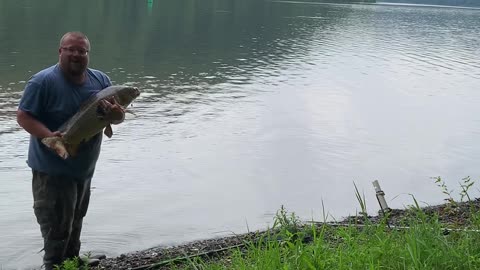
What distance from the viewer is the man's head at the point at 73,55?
16.4 ft

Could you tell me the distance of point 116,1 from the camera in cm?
5800

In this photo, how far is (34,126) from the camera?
4914 mm

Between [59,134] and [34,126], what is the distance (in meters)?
0.20

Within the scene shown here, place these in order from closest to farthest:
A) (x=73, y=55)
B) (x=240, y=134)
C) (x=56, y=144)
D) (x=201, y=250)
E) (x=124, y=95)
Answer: (x=56, y=144), (x=73, y=55), (x=124, y=95), (x=201, y=250), (x=240, y=134)

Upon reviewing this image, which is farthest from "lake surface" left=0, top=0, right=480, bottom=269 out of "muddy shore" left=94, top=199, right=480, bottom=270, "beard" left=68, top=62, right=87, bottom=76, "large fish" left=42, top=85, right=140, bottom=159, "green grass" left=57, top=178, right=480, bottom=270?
"green grass" left=57, top=178, right=480, bottom=270

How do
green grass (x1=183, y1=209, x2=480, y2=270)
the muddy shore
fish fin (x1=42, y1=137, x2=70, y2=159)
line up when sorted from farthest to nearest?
the muddy shore < fish fin (x1=42, y1=137, x2=70, y2=159) < green grass (x1=183, y1=209, x2=480, y2=270)

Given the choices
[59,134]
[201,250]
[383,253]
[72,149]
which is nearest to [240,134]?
[201,250]

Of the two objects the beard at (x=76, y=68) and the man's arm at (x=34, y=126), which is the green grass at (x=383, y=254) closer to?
the man's arm at (x=34, y=126)

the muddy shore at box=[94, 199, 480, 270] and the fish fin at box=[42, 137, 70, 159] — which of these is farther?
the muddy shore at box=[94, 199, 480, 270]

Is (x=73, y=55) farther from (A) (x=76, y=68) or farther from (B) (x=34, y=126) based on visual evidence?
(B) (x=34, y=126)

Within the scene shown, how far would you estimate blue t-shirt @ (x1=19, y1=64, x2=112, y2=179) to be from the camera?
495 cm

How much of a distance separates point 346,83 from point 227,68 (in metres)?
4.63

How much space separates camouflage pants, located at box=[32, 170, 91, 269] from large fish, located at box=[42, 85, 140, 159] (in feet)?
1.13

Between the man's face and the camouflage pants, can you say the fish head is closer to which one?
the man's face
